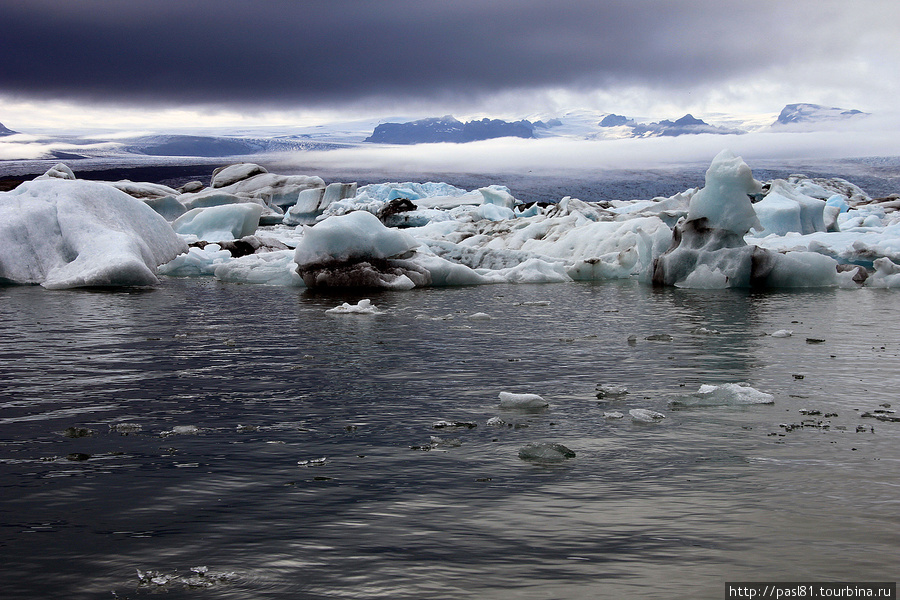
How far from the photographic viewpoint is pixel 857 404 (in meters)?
5.26

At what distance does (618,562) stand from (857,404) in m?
3.24

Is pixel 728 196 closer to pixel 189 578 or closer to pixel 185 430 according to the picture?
pixel 185 430

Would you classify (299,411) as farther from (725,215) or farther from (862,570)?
(725,215)

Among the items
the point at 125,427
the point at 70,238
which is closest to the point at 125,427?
the point at 125,427

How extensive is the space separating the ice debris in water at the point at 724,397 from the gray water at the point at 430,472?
0.33 ft

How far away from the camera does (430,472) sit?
149 inches

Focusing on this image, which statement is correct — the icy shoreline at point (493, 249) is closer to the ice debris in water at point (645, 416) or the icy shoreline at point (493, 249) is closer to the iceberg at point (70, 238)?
the iceberg at point (70, 238)

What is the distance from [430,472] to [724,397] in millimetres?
2405

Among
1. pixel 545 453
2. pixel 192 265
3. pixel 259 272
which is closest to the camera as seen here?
pixel 545 453

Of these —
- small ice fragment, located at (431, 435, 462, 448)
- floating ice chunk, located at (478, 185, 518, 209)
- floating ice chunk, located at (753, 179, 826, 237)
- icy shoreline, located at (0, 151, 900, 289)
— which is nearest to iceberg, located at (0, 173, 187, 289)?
icy shoreline, located at (0, 151, 900, 289)

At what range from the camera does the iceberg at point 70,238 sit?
15125 mm

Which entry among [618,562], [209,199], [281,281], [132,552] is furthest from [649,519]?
[209,199]

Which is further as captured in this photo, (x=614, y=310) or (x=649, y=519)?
(x=614, y=310)

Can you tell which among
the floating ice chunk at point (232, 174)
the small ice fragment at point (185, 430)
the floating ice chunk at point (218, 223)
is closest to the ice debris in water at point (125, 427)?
the small ice fragment at point (185, 430)
